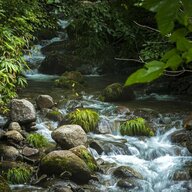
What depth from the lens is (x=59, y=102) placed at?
425 inches

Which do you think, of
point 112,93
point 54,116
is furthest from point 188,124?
point 112,93

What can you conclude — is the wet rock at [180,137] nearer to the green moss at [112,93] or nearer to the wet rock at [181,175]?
the wet rock at [181,175]

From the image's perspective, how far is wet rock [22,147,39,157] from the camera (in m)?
7.40

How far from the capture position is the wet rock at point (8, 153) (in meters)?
7.21

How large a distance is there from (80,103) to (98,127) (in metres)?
2.00

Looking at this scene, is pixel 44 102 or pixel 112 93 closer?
pixel 44 102

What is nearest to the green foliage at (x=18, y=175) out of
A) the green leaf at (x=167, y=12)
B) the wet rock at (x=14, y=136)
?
the wet rock at (x=14, y=136)

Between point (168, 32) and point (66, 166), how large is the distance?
20.2 ft

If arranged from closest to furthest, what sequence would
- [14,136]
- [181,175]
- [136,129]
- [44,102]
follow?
1. [181,175]
2. [14,136]
3. [136,129]
4. [44,102]

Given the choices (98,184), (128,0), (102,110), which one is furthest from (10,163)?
(128,0)

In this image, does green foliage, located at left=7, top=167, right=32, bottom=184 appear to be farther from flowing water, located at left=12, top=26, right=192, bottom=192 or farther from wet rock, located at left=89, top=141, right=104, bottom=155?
wet rock, located at left=89, top=141, right=104, bottom=155

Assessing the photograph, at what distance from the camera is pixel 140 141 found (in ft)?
27.8

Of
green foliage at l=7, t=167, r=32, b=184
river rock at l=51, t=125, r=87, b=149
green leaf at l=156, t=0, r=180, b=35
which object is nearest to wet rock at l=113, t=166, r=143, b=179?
river rock at l=51, t=125, r=87, b=149

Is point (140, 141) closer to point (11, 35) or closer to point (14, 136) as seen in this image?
point (14, 136)
